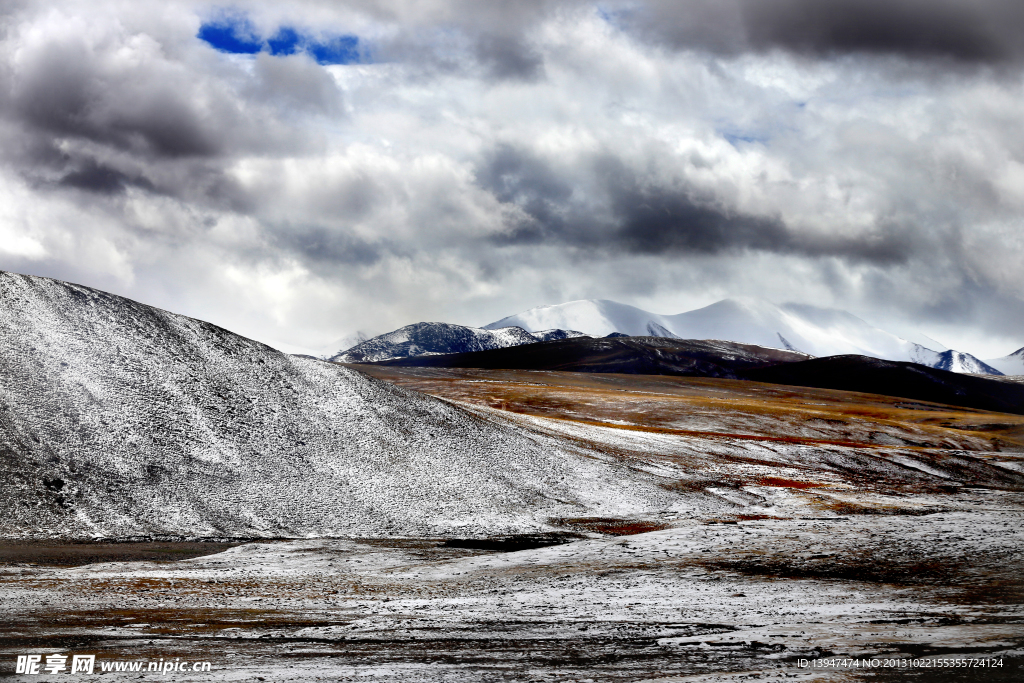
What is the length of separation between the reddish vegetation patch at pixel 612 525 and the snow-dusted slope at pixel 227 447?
1.61 meters

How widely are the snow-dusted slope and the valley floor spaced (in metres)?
4.06

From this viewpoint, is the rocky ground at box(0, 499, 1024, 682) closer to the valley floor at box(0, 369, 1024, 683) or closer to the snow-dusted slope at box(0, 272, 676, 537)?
the valley floor at box(0, 369, 1024, 683)

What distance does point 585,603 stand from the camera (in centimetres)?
2488

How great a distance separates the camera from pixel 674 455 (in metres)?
66.1

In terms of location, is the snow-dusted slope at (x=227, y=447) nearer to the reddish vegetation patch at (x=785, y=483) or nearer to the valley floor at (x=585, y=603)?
the valley floor at (x=585, y=603)

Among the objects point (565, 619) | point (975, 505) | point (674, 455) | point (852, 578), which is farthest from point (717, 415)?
point (565, 619)

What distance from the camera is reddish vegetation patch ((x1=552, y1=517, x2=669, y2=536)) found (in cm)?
4375

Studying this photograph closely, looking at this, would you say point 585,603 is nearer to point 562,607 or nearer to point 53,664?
point 562,607

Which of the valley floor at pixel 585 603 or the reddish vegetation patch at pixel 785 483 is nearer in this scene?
the valley floor at pixel 585 603

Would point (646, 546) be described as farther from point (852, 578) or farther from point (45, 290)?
point (45, 290)

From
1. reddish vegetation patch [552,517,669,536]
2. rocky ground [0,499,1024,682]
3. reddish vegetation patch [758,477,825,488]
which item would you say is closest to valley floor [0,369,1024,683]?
rocky ground [0,499,1024,682]

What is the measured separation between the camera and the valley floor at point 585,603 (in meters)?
17.4

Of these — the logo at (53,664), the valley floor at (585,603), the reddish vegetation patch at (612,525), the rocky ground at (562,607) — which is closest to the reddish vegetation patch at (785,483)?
the valley floor at (585,603)

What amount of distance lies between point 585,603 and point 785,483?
4189 centimetres
